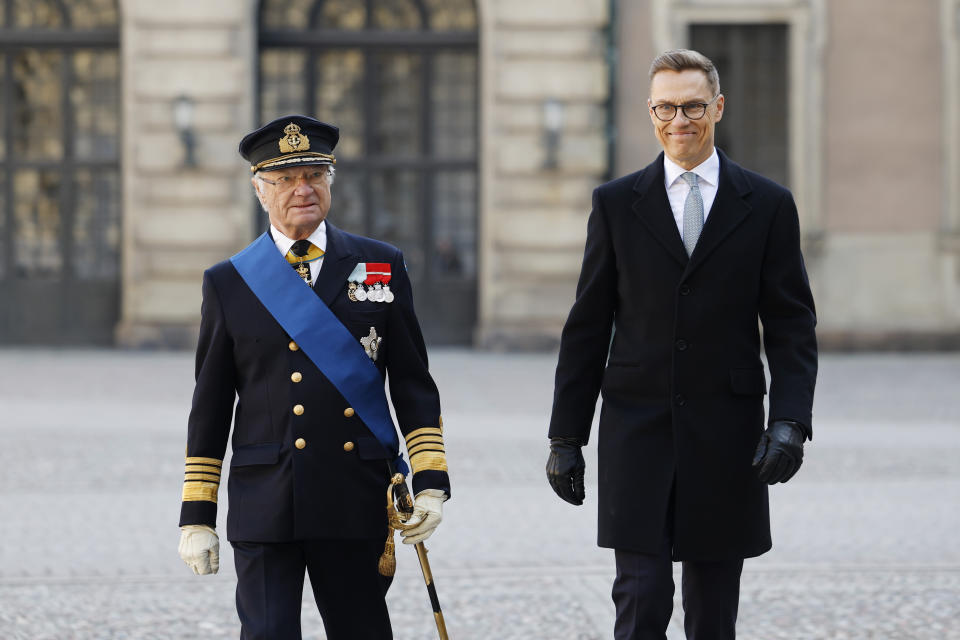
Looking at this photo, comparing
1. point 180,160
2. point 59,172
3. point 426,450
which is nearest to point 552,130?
point 180,160

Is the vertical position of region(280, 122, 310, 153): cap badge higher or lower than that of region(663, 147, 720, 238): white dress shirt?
higher

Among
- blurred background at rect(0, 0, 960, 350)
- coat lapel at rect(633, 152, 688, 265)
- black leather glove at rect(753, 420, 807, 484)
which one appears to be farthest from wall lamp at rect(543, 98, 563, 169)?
black leather glove at rect(753, 420, 807, 484)

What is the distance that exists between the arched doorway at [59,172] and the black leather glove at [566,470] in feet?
52.8

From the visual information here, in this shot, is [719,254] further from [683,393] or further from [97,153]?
[97,153]

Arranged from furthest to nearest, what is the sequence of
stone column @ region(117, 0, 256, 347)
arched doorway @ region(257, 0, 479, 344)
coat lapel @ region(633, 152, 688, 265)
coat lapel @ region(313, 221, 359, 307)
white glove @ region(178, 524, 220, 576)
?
arched doorway @ region(257, 0, 479, 344) < stone column @ region(117, 0, 256, 347) < coat lapel @ region(633, 152, 688, 265) < coat lapel @ region(313, 221, 359, 307) < white glove @ region(178, 524, 220, 576)

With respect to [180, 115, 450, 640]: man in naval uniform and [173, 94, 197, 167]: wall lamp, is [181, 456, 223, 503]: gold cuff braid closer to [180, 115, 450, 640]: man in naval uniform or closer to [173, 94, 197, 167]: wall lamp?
[180, 115, 450, 640]: man in naval uniform

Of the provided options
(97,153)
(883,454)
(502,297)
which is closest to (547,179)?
(502,297)

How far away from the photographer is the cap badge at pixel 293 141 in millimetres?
3680

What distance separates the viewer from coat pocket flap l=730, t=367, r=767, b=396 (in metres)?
3.84

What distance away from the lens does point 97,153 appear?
19266mm

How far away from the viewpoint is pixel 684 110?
12.5 feet

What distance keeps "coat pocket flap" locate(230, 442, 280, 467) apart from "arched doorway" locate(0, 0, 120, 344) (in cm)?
1608

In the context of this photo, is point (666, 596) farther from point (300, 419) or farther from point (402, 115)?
point (402, 115)

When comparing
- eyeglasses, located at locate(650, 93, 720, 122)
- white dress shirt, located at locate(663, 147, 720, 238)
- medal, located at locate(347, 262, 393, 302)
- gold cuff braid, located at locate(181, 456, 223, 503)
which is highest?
eyeglasses, located at locate(650, 93, 720, 122)
